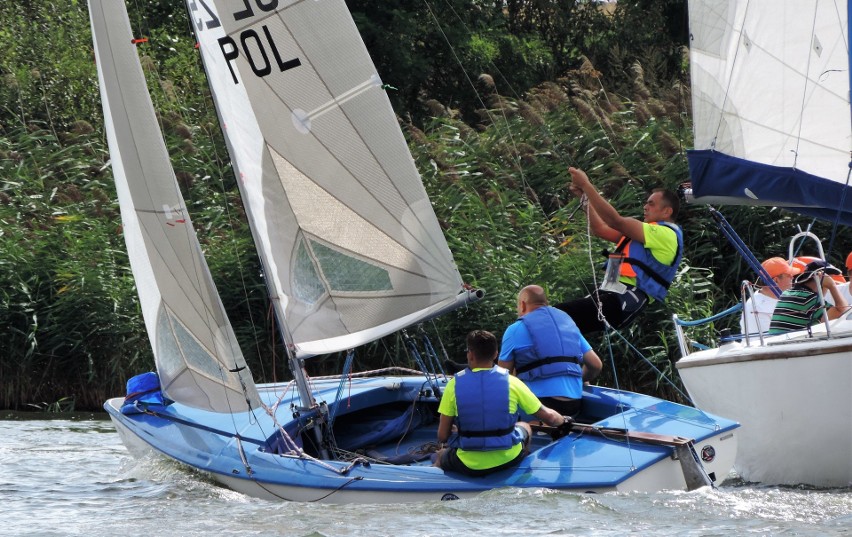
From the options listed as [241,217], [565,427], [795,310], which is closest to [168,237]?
[565,427]

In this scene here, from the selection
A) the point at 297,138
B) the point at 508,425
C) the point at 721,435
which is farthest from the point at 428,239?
the point at 721,435

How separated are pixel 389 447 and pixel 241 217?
4.33m

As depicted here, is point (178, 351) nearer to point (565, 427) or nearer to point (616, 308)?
point (565, 427)

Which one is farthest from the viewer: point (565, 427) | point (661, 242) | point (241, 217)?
point (241, 217)

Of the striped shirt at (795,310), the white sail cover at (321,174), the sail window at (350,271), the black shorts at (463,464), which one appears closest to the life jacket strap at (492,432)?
the black shorts at (463,464)

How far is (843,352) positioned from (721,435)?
0.86 metres

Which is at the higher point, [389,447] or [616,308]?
[616,308]

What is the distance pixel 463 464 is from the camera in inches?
256

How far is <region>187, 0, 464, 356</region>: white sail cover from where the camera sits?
718 centimetres

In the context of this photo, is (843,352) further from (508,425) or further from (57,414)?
(57,414)

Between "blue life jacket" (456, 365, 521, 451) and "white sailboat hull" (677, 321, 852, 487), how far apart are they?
1.67 metres

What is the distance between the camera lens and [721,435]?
6.70 metres

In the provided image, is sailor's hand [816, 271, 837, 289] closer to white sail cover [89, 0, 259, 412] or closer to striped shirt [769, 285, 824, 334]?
striped shirt [769, 285, 824, 334]

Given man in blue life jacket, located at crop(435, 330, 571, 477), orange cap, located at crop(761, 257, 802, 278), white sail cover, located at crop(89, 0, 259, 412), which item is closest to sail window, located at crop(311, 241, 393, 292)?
white sail cover, located at crop(89, 0, 259, 412)
